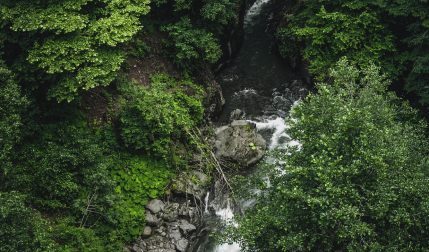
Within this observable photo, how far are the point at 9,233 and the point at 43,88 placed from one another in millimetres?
7317

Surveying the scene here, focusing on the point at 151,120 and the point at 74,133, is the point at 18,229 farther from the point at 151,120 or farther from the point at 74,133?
the point at 151,120

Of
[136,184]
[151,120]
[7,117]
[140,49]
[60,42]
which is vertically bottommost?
[136,184]

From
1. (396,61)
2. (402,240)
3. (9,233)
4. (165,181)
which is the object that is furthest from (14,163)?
(396,61)

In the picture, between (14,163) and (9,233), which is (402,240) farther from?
(14,163)

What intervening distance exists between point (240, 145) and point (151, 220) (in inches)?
279

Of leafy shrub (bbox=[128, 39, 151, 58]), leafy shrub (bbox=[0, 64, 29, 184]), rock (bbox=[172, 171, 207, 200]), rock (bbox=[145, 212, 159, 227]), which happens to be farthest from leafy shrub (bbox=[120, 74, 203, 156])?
leafy shrub (bbox=[0, 64, 29, 184])

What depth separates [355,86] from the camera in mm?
12875

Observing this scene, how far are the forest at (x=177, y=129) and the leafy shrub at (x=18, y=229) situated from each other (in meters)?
0.04

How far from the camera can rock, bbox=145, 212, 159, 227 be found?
15.4m

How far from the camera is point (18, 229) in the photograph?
9.54 m

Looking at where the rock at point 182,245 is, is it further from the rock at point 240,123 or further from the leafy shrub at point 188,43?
the leafy shrub at point 188,43

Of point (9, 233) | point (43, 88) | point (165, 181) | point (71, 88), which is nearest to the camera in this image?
point (9, 233)

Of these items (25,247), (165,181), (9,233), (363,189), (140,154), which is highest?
(363,189)

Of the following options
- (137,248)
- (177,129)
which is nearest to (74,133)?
(177,129)
